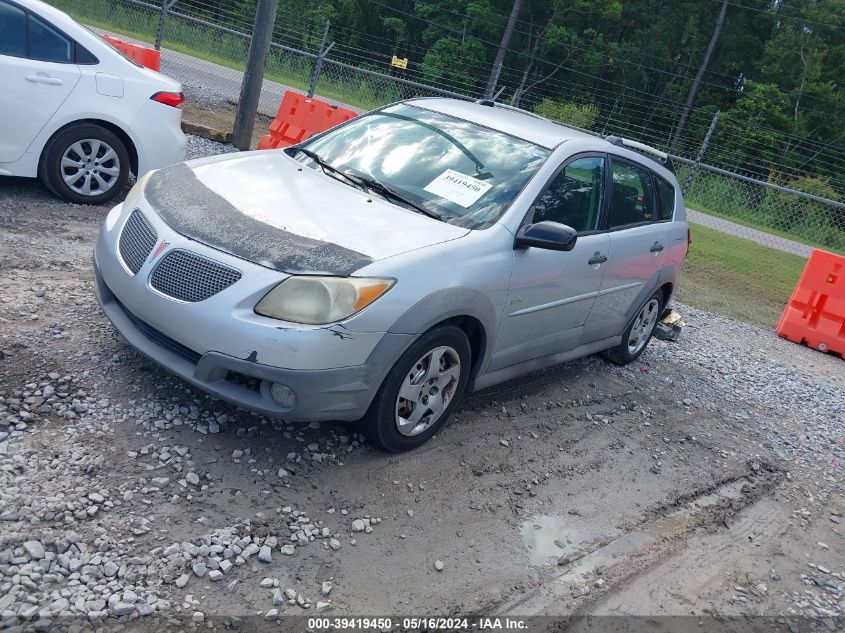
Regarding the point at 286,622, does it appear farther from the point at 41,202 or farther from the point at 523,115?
the point at 41,202

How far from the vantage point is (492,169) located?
4926mm

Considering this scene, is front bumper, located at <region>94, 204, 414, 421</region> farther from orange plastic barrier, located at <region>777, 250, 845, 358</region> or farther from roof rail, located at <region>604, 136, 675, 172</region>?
orange plastic barrier, located at <region>777, 250, 845, 358</region>

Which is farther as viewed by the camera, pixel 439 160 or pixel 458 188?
pixel 439 160

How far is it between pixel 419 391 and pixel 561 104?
72.6ft

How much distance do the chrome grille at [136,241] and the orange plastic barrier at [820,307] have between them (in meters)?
8.19

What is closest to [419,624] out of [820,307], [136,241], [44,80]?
[136,241]

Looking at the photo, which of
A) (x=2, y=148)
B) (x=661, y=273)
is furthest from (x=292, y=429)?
(x=2, y=148)

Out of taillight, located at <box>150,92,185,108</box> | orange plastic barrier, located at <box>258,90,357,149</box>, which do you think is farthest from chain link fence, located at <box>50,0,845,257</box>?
taillight, located at <box>150,92,185,108</box>

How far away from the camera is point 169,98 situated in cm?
724

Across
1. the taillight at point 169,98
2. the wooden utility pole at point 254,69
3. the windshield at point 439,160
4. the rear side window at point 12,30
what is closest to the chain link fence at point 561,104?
the wooden utility pole at point 254,69

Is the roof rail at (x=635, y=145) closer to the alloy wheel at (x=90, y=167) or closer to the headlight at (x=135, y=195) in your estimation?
the headlight at (x=135, y=195)

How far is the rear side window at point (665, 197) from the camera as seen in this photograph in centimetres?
647

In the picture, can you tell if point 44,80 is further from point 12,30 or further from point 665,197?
point 665,197

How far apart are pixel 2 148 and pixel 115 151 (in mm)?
899
